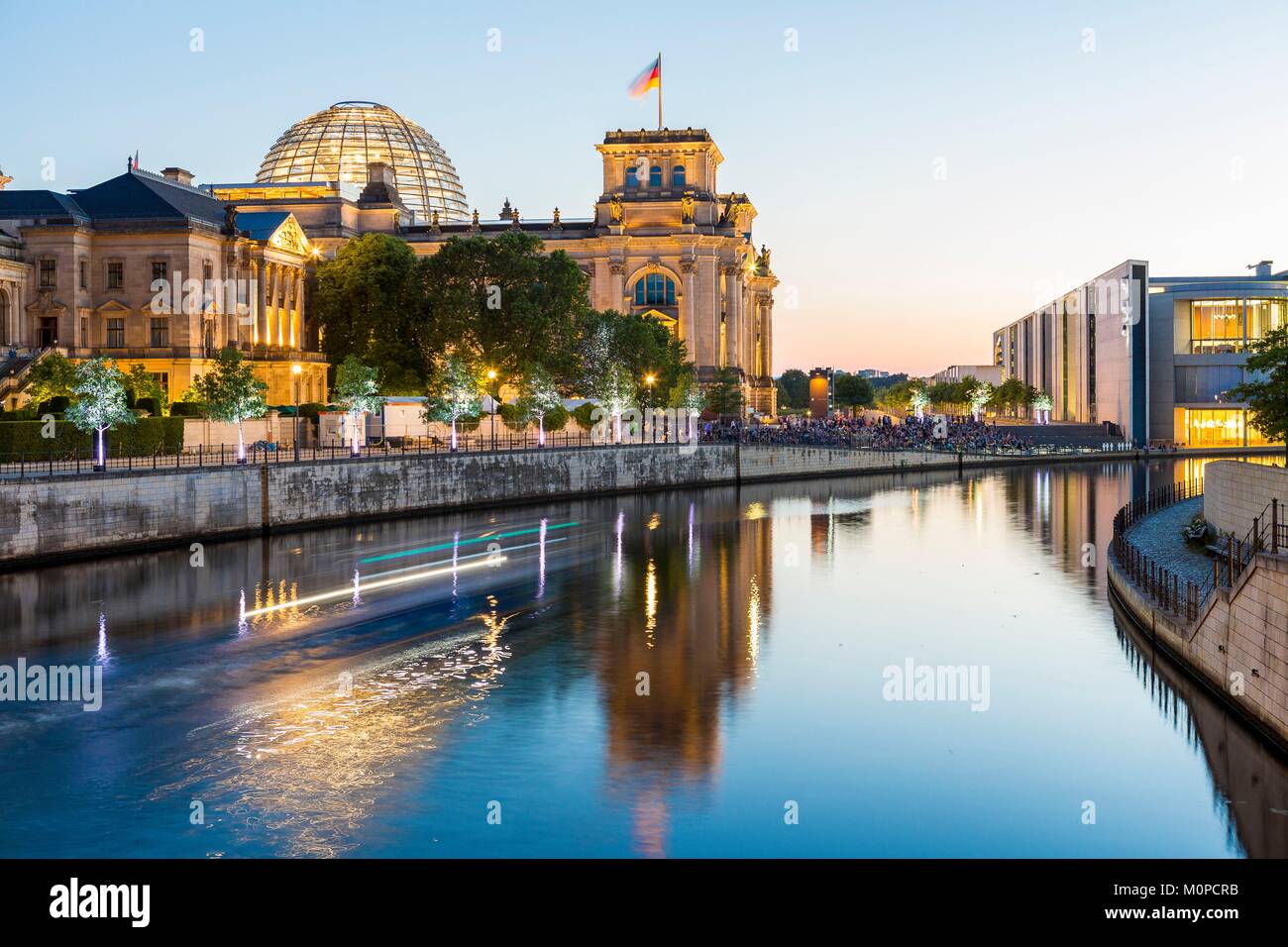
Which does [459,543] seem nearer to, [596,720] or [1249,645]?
[596,720]

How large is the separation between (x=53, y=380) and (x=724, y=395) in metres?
80.0

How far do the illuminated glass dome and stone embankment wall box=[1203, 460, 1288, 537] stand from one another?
14160 cm

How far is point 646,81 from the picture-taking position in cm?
12312

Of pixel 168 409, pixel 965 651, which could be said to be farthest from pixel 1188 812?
pixel 168 409

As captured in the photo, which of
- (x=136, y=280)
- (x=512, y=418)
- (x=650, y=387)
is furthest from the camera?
(x=650, y=387)

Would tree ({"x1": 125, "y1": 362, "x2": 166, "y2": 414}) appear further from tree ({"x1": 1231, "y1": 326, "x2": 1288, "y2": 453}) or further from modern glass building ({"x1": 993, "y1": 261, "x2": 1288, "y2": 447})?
modern glass building ({"x1": 993, "y1": 261, "x2": 1288, "y2": 447})

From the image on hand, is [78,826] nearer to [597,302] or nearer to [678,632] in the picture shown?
[678,632]

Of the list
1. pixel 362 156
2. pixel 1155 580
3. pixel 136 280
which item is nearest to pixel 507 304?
pixel 136 280

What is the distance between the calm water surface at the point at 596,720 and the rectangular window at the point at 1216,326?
11152 cm

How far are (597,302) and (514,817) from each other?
133348 mm

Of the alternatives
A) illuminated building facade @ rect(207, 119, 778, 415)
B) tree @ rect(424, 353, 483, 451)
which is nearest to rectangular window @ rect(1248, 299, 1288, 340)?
illuminated building facade @ rect(207, 119, 778, 415)

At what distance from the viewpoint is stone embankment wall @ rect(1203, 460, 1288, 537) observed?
121 feet

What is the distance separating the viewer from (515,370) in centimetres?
10250

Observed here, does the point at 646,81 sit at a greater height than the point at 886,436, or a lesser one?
greater
